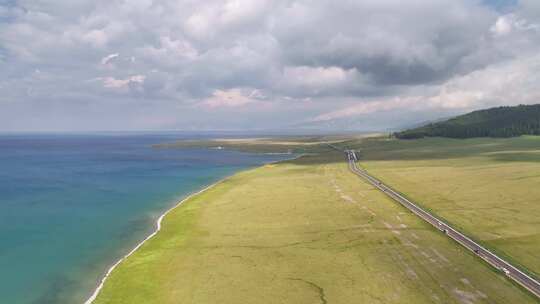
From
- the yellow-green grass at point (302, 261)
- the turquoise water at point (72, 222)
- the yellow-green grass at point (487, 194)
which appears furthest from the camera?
the yellow-green grass at point (487, 194)

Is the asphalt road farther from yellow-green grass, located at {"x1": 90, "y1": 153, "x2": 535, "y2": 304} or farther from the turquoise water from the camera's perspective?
the turquoise water

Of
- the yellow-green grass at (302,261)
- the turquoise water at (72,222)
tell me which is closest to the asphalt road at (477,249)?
the yellow-green grass at (302,261)

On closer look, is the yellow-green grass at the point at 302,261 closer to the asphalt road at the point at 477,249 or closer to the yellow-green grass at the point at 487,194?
the asphalt road at the point at 477,249

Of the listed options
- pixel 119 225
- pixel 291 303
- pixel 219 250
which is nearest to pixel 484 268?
pixel 291 303

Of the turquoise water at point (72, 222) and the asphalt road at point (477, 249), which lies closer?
the asphalt road at point (477, 249)

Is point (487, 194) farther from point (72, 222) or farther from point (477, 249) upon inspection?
point (72, 222)

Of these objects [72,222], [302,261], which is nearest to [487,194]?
[302,261]

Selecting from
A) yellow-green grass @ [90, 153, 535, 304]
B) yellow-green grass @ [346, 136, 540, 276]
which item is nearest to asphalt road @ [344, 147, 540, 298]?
yellow-green grass @ [90, 153, 535, 304]
